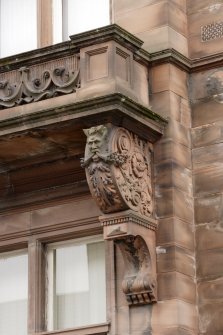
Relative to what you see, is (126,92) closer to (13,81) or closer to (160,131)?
(160,131)

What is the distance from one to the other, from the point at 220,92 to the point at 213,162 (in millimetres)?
858

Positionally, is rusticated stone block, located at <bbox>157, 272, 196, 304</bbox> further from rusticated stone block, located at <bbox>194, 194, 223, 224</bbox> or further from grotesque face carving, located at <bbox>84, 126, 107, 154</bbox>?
grotesque face carving, located at <bbox>84, 126, 107, 154</bbox>

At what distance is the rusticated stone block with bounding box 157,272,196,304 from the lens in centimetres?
1275

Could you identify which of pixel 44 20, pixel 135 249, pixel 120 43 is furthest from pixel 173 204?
pixel 44 20

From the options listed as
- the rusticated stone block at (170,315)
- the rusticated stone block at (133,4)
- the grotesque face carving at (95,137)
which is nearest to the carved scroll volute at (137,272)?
the rusticated stone block at (170,315)

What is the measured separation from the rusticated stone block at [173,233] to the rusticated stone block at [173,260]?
72 mm

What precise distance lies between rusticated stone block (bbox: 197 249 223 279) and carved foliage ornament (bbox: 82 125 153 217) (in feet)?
2.79

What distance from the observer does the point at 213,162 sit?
13.4 metres

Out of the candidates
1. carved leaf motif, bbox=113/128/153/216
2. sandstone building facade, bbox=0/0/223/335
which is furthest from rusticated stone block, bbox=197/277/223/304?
carved leaf motif, bbox=113/128/153/216

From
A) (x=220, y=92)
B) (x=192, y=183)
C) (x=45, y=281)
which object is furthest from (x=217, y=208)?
(x=45, y=281)

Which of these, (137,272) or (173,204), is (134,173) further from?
(137,272)

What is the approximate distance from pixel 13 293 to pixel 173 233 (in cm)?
254

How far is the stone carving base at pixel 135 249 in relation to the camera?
12.7 metres

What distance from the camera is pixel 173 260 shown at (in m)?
12.9
